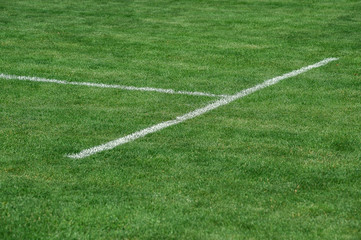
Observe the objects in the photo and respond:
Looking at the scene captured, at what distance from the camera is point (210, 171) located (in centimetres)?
562

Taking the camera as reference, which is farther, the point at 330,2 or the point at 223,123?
the point at 330,2

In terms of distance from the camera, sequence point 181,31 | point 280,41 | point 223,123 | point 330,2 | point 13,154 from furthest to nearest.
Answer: point 330,2
point 181,31
point 280,41
point 223,123
point 13,154

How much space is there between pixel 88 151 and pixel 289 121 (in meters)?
2.06

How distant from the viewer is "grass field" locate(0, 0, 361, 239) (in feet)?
15.4

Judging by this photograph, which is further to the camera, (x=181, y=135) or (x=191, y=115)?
(x=191, y=115)

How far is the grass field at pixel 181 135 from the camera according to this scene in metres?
4.70

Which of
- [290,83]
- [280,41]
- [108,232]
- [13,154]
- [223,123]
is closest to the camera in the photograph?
[108,232]

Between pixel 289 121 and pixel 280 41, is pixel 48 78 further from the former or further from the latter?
pixel 280 41

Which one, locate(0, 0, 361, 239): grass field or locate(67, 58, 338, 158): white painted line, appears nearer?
locate(0, 0, 361, 239): grass field

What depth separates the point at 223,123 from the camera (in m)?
7.04

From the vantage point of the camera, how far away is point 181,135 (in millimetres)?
6605

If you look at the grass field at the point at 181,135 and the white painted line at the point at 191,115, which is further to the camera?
the white painted line at the point at 191,115

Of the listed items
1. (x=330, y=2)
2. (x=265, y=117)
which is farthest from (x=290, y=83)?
(x=330, y=2)

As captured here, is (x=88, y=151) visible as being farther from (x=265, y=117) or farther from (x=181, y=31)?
(x=181, y=31)
